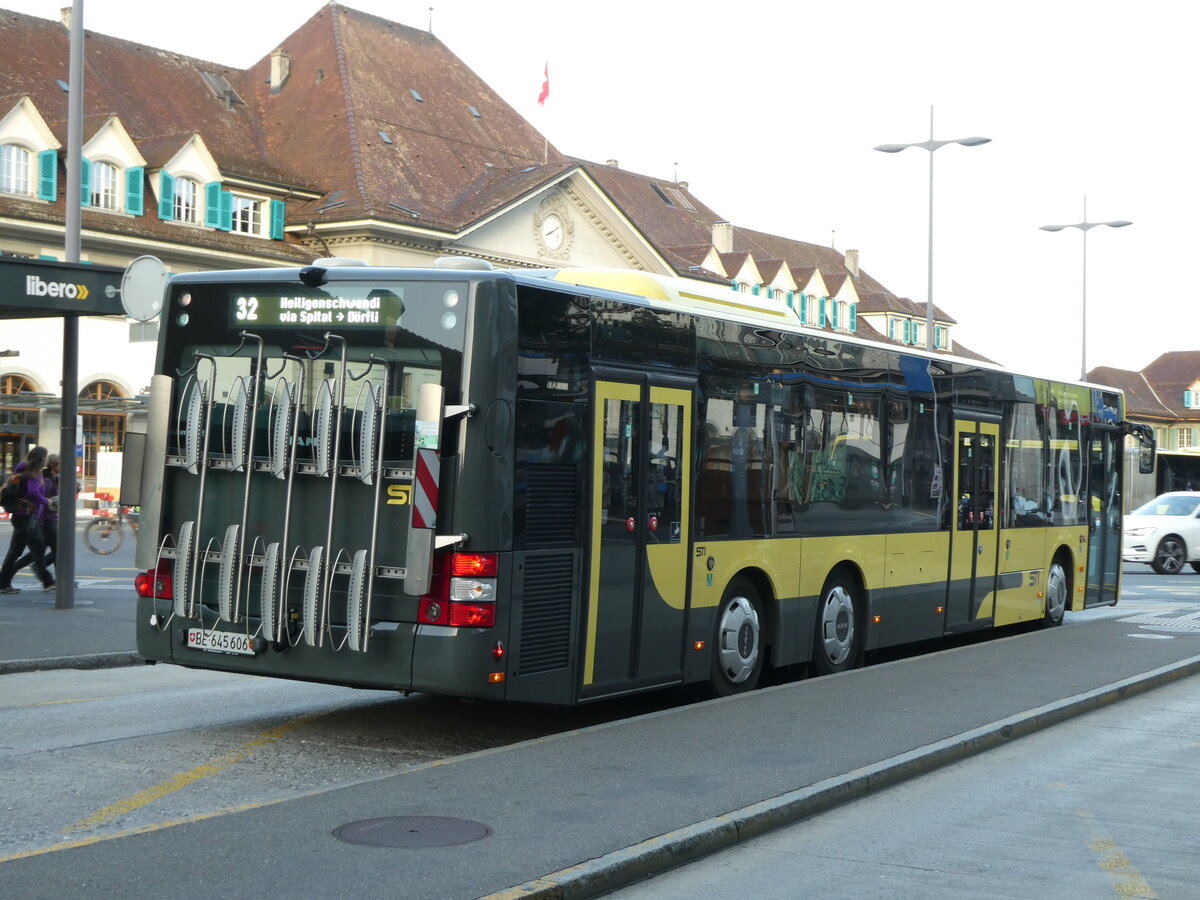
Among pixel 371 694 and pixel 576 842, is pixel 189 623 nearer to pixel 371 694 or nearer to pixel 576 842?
pixel 371 694

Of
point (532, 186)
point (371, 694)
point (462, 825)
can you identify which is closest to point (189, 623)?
point (371, 694)

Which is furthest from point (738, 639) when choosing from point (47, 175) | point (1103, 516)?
point (47, 175)

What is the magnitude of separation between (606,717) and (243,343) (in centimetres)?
370

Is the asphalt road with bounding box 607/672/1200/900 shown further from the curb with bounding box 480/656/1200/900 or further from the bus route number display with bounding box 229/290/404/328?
the bus route number display with bounding box 229/290/404/328

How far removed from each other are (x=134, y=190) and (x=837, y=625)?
37.8 meters

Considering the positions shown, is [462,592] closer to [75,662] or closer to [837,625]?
[837,625]

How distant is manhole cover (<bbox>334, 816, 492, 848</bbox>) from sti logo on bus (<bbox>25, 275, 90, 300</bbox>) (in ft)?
30.5

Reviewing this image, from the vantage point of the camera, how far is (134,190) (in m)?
46.2

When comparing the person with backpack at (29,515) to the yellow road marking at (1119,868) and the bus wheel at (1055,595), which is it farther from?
the yellow road marking at (1119,868)

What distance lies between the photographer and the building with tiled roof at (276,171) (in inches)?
1746

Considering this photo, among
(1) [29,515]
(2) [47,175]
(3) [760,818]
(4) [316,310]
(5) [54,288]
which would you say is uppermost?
(2) [47,175]

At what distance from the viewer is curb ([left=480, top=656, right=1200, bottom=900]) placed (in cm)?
609

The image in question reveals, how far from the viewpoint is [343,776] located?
859 centimetres

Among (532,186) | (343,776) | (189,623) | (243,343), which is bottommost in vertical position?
(343,776)
